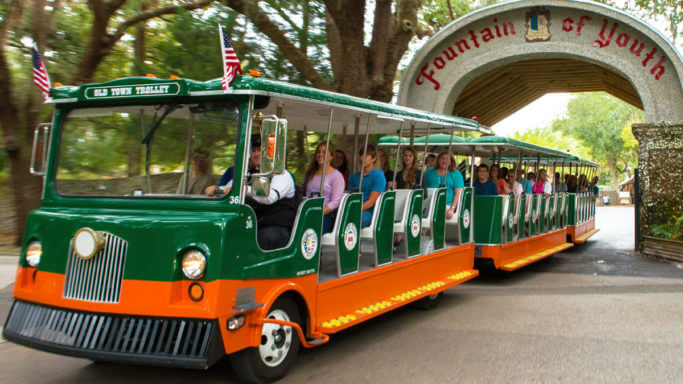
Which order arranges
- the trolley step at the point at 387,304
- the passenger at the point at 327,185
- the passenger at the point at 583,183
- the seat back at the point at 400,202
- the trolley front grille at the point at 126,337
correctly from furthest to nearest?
the passenger at the point at 583,183 < the seat back at the point at 400,202 < the passenger at the point at 327,185 < the trolley step at the point at 387,304 < the trolley front grille at the point at 126,337

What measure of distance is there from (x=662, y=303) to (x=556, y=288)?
1566 mm

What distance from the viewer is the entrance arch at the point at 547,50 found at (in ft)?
44.9

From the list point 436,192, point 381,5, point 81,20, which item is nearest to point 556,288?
point 436,192

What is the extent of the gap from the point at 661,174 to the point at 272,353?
11.1 metres

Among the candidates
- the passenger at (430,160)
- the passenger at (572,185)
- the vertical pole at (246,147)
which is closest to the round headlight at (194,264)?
the vertical pole at (246,147)

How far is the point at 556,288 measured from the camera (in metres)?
9.41

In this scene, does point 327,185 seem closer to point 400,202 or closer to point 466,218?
point 400,202

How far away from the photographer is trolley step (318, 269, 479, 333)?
17.7 ft

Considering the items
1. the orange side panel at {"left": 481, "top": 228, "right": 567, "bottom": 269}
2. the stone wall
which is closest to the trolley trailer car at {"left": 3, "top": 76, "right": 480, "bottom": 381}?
the orange side panel at {"left": 481, "top": 228, "right": 567, "bottom": 269}

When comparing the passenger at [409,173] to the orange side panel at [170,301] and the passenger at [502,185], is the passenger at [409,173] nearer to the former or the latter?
the orange side panel at [170,301]

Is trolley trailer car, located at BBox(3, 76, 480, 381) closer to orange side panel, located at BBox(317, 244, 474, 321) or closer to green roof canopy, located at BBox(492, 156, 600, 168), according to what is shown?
orange side panel, located at BBox(317, 244, 474, 321)

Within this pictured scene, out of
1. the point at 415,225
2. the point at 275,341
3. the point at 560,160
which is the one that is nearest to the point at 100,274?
the point at 275,341

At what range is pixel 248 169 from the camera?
4789 mm

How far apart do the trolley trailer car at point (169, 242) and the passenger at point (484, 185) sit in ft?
16.3
